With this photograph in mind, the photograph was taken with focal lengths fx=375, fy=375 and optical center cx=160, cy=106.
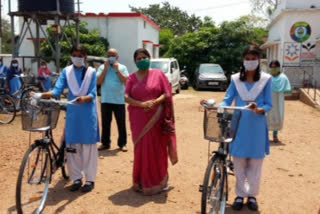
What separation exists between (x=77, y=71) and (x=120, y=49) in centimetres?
1820

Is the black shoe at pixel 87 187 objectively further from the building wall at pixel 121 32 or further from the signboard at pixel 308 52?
the building wall at pixel 121 32

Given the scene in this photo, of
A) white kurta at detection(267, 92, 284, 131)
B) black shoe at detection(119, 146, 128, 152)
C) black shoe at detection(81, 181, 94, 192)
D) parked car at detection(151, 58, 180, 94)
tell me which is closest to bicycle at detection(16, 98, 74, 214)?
black shoe at detection(81, 181, 94, 192)

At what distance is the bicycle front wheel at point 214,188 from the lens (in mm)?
3455

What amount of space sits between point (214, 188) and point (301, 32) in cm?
1608

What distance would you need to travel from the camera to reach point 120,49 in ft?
73.9

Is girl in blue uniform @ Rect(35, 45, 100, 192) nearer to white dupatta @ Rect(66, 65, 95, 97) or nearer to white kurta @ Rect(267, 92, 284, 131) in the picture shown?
white dupatta @ Rect(66, 65, 95, 97)

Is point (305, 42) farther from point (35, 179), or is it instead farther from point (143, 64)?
point (35, 179)

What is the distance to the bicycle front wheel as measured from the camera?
136 inches

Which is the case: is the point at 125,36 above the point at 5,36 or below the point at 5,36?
below

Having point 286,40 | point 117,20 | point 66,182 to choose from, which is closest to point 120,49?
point 117,20

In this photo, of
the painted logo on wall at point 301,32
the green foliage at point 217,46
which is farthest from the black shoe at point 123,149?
the green foliage at point 217,46

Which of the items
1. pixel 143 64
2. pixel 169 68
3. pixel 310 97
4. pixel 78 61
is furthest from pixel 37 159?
pixel 169 68

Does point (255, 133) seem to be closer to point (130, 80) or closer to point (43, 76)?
point (130, 80)

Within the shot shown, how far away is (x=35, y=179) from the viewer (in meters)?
4.14
